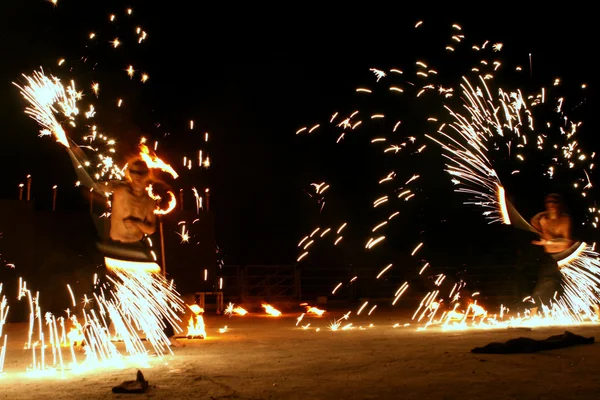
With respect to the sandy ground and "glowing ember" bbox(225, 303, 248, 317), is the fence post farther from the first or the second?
the sandy ground

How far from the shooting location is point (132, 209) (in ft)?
27.9

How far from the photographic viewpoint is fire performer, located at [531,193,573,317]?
1176 cm

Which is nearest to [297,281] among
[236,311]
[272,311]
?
[236,311]

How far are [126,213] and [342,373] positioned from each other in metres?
3.77

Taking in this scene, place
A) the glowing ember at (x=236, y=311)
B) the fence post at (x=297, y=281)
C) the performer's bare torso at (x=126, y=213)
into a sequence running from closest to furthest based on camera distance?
1. the performer's bare torso at (x=126, y=213)
2. the glowing ember at (x=236, y=311)
3. the fence post at (x=297, y=281)

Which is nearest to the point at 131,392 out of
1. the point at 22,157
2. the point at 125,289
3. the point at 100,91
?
the point at 125,289

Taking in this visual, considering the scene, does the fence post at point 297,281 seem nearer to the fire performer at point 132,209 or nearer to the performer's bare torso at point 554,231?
the performer's bare torso at point 554,231

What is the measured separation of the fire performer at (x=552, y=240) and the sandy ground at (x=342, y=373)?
2.75 metres

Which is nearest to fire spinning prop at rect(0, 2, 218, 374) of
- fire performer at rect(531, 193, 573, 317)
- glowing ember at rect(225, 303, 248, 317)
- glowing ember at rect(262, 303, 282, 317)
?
fire performer at rect(531, 193, 573, 317)

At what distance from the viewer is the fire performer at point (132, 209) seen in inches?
334

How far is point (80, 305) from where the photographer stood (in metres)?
8.43

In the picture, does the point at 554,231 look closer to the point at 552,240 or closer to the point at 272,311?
the point at 552,240

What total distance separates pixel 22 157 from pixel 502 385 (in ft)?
41.2

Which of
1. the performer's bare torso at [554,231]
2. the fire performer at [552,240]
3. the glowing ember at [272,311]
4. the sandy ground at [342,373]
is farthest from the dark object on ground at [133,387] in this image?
the glowing ember at [272,311]
